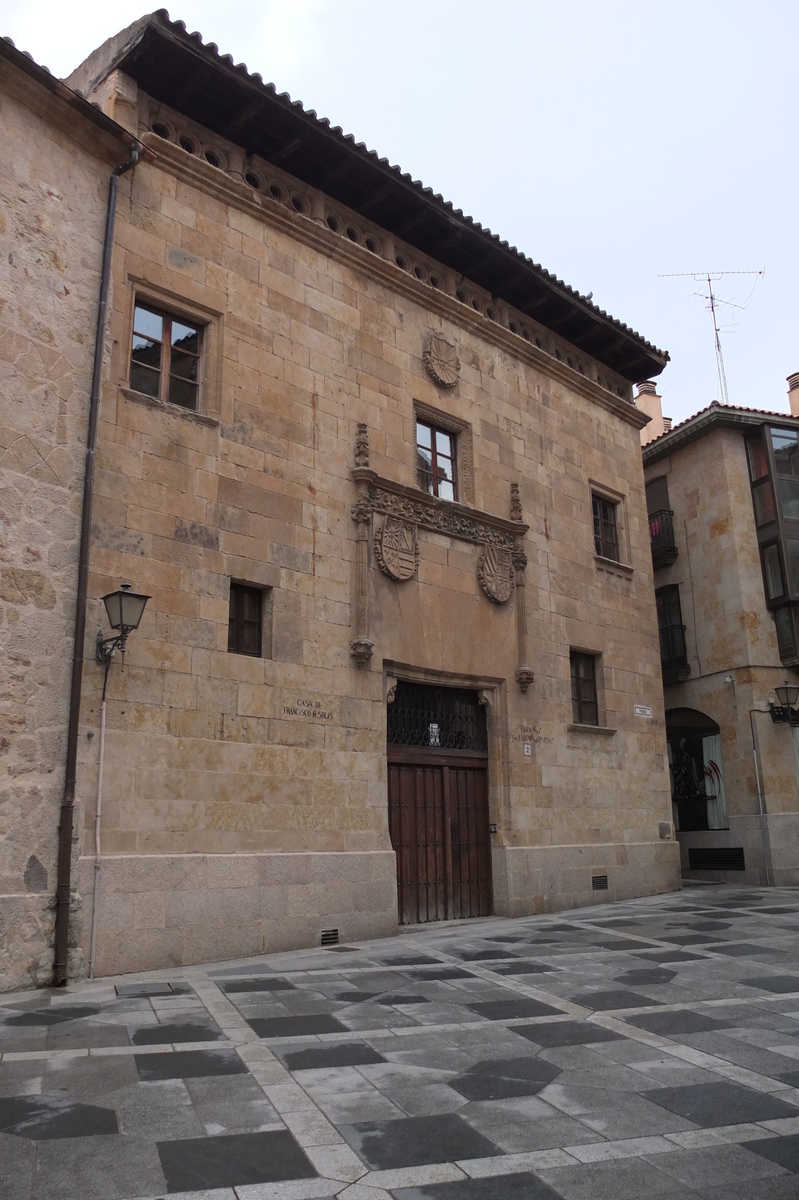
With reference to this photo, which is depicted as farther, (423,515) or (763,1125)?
(423,515)

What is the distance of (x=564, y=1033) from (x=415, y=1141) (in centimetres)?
235

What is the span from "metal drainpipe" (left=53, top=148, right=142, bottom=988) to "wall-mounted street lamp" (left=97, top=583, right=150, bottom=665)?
10.3 inches

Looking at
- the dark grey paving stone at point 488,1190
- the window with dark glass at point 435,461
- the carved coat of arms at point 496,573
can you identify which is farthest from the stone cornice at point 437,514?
the dark grey paving stone at point 488,1190

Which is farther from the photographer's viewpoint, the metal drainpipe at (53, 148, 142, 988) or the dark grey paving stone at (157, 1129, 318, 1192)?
the metal drainpipe at (53, 148, 142, 988)

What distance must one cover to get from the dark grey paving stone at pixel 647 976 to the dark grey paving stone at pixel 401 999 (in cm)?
191

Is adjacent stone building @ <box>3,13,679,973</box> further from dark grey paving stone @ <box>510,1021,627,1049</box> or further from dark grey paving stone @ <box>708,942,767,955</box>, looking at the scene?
dark grey paving stone @ <box>510,1021,627,1049</box>

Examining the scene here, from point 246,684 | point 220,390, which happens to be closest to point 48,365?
point 220,390

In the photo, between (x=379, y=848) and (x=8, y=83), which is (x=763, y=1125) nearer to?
(x=379, y=848)

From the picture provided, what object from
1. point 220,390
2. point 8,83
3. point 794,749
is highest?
point 8,83

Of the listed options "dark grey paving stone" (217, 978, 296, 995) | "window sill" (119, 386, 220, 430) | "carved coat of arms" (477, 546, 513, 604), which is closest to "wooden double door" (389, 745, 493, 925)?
"carved coat of arms" (477, 546, 513, 604)

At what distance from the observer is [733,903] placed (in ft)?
47.6

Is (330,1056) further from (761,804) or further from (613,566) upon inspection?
(761,804)

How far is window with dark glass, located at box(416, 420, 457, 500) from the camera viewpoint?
530 inches

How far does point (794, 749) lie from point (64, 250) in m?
16.1
